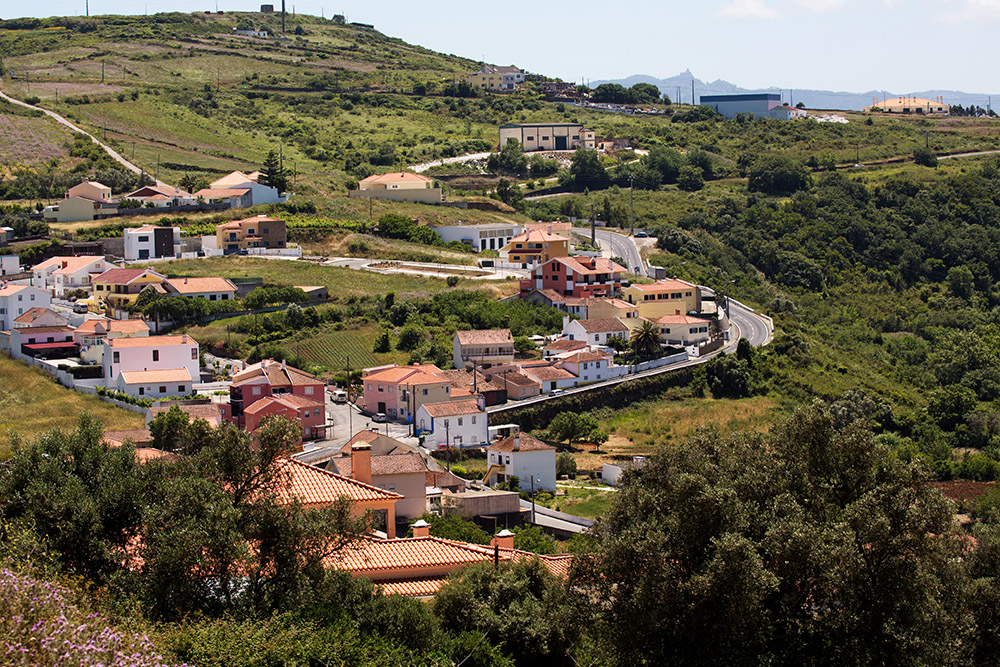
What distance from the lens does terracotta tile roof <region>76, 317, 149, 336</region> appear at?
177ft

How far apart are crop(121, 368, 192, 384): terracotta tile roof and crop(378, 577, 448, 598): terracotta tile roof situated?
106 ft

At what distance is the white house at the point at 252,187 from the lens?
79500mm

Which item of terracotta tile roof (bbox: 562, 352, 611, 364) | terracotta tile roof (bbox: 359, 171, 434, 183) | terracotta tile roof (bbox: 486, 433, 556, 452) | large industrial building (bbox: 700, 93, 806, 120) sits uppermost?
large industrial building (bbox: 700, 93, 806, 120)

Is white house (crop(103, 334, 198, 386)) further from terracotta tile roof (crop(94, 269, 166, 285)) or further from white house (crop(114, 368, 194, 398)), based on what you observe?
terracotta tile roof (crop(94, 269, 166, 285))

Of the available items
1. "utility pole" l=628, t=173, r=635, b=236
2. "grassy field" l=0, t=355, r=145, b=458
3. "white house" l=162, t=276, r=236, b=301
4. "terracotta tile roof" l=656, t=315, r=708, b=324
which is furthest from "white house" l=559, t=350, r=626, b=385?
"utility pole" l=628, t=173, r=635, b=236

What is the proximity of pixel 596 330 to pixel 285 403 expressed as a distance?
18.0 metres

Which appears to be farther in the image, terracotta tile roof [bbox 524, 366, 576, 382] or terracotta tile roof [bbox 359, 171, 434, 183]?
terracotta tile roof [bbox 359, 171, 434, 183]

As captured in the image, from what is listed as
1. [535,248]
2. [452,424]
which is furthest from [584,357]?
[535,248]

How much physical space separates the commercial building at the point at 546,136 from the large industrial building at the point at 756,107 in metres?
30.6

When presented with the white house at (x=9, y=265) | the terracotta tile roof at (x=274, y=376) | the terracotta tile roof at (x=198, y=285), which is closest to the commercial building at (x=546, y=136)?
the terracotta tile roof at (x=198, y=285)

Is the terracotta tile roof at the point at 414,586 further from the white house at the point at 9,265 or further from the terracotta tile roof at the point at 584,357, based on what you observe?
the white house at the point at 9,265

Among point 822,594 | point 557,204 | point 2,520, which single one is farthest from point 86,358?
point 557,204

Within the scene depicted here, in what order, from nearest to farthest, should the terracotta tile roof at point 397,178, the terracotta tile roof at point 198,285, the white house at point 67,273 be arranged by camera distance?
1. the terracotta tile roof at point 198,285
2. the white house at point 67,273
3. the terracotta tile roof at point 397,178

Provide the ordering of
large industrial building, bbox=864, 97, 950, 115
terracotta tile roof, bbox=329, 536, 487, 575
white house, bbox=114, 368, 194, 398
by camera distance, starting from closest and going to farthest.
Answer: terracotta tile roof, bbox=329, 536, 487, 575, white house, bbox=114, 368, 194, 398, large industrial building, bbox=864, 97, 950, 115
